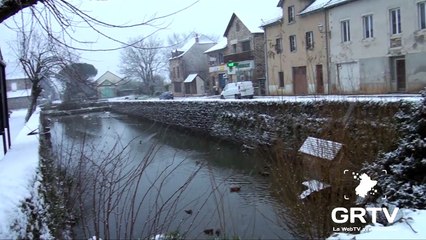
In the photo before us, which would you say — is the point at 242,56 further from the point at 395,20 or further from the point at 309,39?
the point at 395,20

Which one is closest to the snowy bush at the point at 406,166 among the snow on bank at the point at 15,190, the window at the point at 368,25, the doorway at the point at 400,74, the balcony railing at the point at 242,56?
the snow on bank at the point at 15,190

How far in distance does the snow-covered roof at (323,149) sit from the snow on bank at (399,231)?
168 centimetres

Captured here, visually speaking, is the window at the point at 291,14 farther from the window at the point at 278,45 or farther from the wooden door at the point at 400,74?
the wooden door at the point at 400,74

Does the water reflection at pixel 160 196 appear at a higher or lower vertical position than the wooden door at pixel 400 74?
lower

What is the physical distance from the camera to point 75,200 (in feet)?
15.9

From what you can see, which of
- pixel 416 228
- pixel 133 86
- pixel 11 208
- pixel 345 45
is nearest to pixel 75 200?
pixel 11 208

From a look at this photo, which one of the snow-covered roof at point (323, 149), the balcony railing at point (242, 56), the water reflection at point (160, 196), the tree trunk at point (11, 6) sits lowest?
the water reflection at point (160, 196)

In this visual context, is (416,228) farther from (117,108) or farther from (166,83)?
(166,83)

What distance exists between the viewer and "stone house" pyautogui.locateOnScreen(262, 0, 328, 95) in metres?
25.4

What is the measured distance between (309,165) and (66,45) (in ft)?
11.6

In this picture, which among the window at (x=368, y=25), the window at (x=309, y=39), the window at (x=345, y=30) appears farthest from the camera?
the window at (x=309, y=39)

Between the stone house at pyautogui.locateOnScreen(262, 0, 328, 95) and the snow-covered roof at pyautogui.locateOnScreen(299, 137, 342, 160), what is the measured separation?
18282 millimetres

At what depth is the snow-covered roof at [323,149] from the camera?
19.7 ft

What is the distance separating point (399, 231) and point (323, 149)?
7.35 ft
